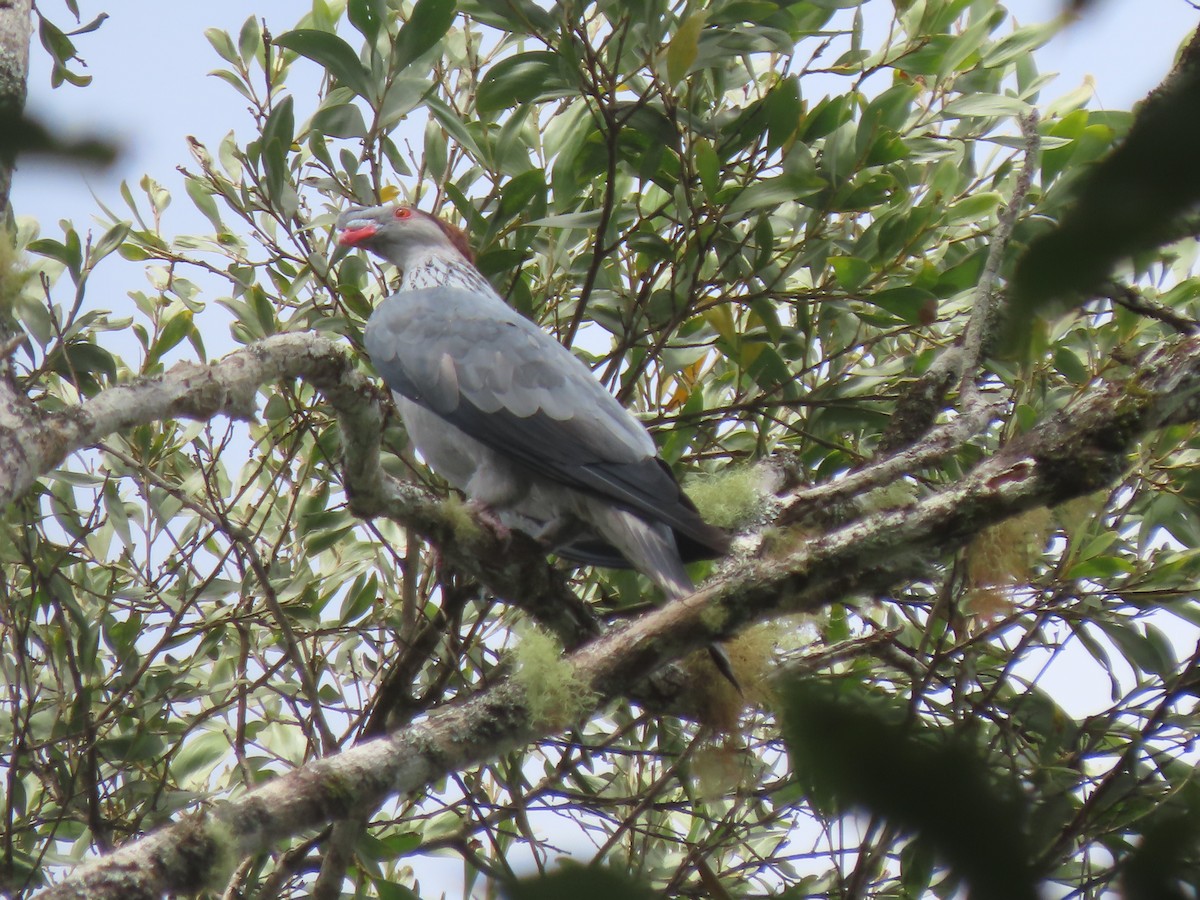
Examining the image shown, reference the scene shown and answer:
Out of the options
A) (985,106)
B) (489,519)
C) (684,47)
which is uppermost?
(684,47)

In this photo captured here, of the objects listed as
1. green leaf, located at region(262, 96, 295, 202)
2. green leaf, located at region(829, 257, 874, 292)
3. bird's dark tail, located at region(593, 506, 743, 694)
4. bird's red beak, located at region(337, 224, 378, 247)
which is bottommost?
bird's dark tail, located at region(593, 506, 743, 694)

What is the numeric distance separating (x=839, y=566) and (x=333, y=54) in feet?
6.95

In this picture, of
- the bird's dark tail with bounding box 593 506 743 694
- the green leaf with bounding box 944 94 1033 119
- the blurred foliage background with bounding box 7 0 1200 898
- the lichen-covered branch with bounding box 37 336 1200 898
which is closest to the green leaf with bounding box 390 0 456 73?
the blurred foliage background with bounding box 7 0 1200 898

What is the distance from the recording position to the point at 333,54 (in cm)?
349

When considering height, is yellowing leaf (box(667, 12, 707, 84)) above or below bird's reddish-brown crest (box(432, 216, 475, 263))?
below

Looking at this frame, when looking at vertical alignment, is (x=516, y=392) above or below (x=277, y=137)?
below

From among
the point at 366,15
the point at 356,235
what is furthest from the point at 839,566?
the point at 356,235

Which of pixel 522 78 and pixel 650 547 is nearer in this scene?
pixel 650 547

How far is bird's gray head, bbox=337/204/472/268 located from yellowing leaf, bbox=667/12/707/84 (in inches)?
51.2

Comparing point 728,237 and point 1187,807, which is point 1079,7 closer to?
point 1187,807

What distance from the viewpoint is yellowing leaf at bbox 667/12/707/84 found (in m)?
3.11

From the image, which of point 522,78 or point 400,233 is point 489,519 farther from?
point 400,233

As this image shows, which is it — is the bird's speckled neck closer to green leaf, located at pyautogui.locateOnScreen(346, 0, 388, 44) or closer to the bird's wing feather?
the bird's wing feather

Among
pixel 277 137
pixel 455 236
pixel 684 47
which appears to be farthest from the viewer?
pixel 455 236
